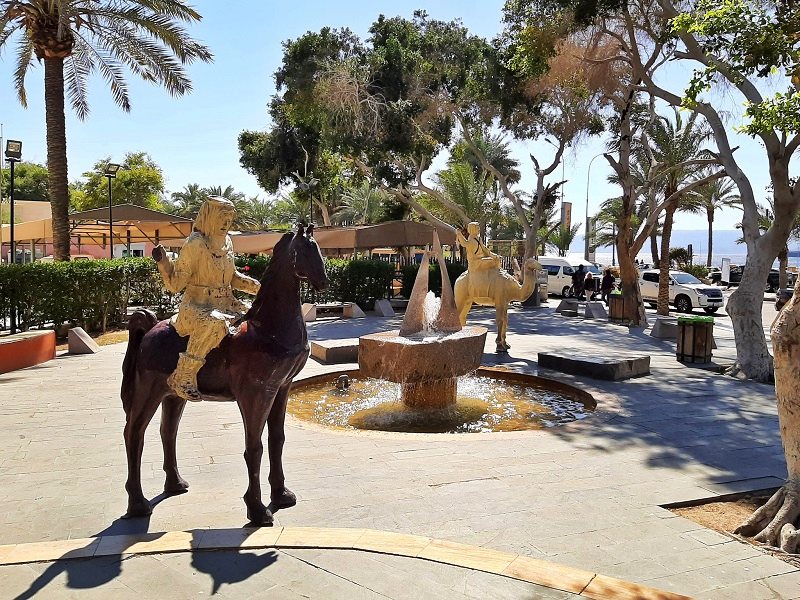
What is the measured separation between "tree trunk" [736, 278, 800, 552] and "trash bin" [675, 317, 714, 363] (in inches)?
292

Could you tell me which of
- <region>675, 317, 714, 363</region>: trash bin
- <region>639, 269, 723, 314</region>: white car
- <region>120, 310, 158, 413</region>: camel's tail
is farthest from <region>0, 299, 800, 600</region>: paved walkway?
<region>639, 269, 723, 314</region>: white car

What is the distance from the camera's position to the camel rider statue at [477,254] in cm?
1117

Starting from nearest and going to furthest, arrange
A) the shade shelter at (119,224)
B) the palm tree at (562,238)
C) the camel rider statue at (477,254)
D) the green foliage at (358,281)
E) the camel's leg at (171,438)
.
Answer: the camel's leg at (171,438), the camel rider statue at (477,254), the shade shelter at (119,224), the green foliage at (358,281), the palm tree at (562,238)

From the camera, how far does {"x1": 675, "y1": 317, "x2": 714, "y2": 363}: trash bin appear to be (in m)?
11.4

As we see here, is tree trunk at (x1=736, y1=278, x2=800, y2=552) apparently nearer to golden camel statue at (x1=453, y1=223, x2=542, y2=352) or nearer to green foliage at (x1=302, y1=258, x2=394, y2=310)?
golden camel statue at (x1=453, y1=223, x2=542, y2=352)

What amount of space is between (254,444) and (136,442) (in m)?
0.93

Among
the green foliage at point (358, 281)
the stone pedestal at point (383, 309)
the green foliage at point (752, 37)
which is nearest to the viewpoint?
the green foliage at point (752, 37)

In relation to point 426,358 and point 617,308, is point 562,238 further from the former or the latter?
point 426,358

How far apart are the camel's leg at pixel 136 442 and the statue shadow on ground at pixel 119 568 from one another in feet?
1.73

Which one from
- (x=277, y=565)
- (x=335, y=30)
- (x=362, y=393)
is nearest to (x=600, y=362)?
(x=362, y=393)

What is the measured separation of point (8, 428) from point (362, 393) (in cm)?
441

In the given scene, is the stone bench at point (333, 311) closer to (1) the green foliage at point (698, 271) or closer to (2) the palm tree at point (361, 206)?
(1) the green foliage at point (698, 271)

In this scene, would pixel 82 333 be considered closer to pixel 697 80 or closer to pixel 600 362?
pixel 600 362

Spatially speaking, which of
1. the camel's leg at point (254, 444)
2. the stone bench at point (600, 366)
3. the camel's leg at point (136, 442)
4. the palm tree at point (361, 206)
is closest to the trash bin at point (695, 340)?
the stone bench at point (600, 366)
